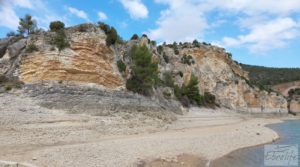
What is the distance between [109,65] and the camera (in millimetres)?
32781

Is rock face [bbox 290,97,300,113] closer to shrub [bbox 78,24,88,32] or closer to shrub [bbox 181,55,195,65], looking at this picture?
shrub [bbox 181,55,195,65]

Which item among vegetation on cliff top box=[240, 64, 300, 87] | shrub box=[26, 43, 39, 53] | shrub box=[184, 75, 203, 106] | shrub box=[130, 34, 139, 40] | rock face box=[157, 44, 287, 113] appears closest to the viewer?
shrub box=[26, 43, 39, 53]

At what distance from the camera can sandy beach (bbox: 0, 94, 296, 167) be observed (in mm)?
14914

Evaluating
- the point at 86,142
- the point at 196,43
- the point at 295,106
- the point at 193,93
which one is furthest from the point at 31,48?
the point at 295,106

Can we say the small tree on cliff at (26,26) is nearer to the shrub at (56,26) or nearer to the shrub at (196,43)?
the shrub at (56,26)

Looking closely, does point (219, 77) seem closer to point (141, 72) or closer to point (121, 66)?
point (141, 72)

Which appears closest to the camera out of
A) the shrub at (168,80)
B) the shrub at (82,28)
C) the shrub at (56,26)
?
the shrub at (56,26)

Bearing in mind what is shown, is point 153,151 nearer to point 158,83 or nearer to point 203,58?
point 158,83

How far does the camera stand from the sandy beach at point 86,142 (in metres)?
14.9

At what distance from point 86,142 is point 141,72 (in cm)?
1839

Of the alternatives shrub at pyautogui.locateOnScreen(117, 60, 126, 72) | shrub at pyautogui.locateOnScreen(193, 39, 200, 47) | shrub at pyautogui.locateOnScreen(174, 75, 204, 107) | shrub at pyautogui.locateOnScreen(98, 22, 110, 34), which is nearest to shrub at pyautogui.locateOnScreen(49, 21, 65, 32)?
shrub at pyautogui.locateOnScreen(98, 22, 110, 34)

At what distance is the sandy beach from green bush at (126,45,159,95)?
731 centimetres

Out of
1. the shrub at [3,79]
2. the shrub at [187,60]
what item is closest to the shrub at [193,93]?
the shrub at [187,60]

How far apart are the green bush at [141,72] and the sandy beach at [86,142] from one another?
731 centimetres
